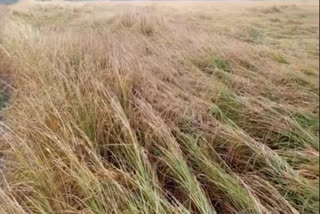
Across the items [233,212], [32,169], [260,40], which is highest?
[260,40]

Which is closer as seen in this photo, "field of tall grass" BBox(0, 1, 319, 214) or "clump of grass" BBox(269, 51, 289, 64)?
Answer: "field of tall grass" BBox(0, 1, 319, 214)

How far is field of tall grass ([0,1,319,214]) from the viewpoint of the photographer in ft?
4.01

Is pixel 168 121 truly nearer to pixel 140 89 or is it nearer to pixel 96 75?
Answer: pixel 140 89

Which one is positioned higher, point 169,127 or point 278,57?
point 278,57

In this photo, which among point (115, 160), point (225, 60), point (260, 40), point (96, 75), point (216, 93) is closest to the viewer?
point (115, 160)

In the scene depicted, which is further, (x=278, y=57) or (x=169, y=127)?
(x=278, y=57)

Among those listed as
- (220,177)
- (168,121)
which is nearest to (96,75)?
(168,121)

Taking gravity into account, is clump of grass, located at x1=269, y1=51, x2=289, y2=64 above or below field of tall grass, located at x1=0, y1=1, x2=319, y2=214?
above

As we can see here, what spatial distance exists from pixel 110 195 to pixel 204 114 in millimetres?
688

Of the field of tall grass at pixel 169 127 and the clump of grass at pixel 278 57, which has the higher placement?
the clump of grass at pixel 278 57

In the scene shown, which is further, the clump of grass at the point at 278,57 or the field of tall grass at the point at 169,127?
the clump of grass at the point at 278,57

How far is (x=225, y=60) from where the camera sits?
2.45 metres

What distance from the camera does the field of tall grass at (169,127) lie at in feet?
4.01

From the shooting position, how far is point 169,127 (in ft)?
5.40
